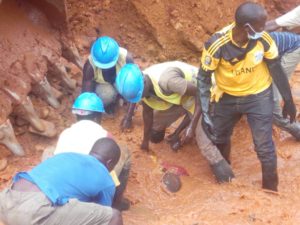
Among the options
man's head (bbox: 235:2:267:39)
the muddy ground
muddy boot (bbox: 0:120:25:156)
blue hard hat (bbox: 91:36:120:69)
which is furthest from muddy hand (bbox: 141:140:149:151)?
man's head (bbox: 235:2:267:39)

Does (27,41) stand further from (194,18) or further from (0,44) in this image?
(194,18)

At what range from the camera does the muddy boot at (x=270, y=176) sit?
474 cm

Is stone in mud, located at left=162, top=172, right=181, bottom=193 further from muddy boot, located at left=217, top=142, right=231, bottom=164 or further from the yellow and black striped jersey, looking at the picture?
the yellow and black striped jersey

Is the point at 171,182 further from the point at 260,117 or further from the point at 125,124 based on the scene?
the point at 260,117

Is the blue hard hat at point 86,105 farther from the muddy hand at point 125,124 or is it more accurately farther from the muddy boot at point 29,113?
the muddy hand at point 125,124

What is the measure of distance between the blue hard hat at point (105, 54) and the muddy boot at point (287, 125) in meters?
1.81

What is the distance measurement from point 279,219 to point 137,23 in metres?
3.99

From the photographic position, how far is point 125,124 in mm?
6156

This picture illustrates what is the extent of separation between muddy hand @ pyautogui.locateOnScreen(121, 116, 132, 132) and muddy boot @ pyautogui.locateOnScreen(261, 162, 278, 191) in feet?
5.87

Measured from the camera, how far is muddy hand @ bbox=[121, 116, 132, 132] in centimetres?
612

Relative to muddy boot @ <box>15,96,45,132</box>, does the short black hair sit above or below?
above

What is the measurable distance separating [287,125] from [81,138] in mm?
2397

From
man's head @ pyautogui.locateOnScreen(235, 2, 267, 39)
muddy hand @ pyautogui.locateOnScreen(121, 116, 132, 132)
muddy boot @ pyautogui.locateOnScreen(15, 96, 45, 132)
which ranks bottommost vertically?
muddy hand @ pyautogui.locateOnScreen(121, 116, 132, 132)

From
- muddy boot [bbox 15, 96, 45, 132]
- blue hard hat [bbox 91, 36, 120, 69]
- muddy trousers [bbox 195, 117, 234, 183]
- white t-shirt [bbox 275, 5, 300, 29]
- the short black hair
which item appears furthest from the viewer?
blue hard hat [bbox 91, 36, 120, 69]
